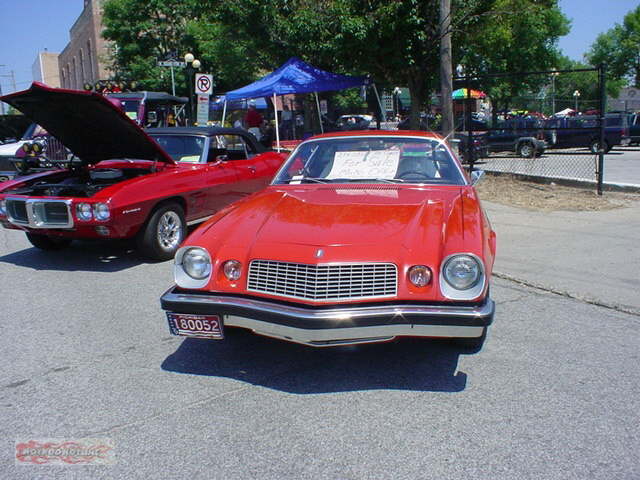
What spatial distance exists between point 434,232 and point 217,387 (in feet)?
5.18

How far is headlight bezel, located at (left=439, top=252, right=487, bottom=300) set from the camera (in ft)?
10.5

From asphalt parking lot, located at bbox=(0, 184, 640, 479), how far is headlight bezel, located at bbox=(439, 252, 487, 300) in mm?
580

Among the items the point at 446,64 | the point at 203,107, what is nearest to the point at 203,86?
the point at 203,107

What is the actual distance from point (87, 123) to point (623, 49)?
48533 mm

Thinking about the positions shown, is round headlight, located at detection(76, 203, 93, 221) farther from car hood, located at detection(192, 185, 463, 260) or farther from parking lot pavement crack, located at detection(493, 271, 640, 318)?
parking lot pavement crack, located at detection(493, 271, 640, 318)

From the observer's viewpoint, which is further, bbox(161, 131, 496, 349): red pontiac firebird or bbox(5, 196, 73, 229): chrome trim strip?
bbox(5, 196, 73, 229): chrome trim strip

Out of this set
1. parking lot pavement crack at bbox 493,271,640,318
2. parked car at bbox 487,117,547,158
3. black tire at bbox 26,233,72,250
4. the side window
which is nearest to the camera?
parking lot pavement crack at bbox 493,271,640,318

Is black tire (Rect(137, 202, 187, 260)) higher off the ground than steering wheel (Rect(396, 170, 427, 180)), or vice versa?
steering wheel (Rect(396, 170, 427, 180))

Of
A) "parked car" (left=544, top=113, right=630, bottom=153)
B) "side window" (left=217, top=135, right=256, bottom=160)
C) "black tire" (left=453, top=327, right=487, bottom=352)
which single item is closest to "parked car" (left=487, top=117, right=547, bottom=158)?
"parked car" (left=544, top=113, right=630, bottom=153)

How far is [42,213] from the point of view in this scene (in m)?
6.04

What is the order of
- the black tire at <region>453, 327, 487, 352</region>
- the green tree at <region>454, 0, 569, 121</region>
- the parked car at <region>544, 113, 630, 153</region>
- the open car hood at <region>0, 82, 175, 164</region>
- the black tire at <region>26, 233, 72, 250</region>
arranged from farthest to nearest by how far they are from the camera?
the green tree at <region>454, 0, 569, 121</region> → the parked car at <region>544, 113, 630, 153</region> → the black tire at <region>26, 233, 72, 250</region> → the open car hood at <region>0, 82, 175, 164</region> → the black tire at <region>453, 327, 487, 352</region>

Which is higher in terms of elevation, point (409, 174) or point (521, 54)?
point (521, 54)

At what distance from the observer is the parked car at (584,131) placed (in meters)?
11.7

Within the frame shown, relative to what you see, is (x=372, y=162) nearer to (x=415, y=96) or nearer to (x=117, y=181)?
(x=117, y=181)
